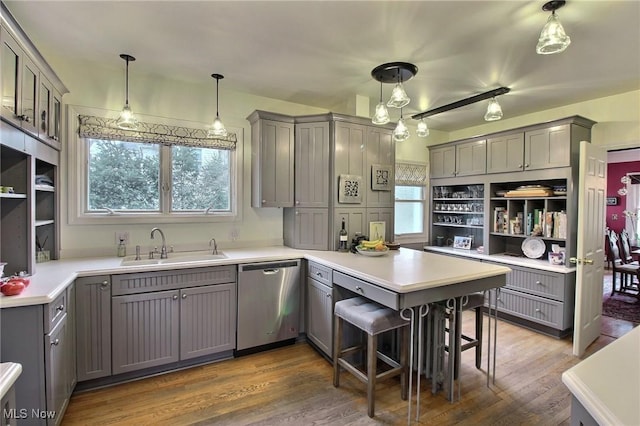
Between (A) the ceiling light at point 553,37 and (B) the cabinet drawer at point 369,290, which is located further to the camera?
(B) the cabinet drawer at point 369,290

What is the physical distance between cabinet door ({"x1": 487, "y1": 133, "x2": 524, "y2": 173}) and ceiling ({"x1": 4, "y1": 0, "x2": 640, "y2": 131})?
2.04ft

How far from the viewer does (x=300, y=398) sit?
7.52 ft

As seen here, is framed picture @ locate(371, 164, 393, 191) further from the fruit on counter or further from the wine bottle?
the fruit on counter

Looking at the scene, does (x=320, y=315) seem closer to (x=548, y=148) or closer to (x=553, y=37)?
→ (x=553, y=37)

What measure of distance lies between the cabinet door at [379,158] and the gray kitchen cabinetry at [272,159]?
2.76 feet

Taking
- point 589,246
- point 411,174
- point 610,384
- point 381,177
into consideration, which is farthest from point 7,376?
point 411,174

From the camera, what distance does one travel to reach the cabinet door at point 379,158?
3.50m

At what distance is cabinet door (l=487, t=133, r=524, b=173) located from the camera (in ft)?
12.3

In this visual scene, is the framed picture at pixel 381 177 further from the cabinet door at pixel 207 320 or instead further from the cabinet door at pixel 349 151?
the cabinet door at pixel 207 320

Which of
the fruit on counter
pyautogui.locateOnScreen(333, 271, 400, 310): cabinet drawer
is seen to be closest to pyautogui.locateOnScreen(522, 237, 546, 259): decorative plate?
pyautogui.locateOnScreen(333, 271, 400, 310): cabinet drawer

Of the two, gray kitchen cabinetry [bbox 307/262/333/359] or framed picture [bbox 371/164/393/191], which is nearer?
gray kitchen cabinetry [bbox 307/262/333/359]

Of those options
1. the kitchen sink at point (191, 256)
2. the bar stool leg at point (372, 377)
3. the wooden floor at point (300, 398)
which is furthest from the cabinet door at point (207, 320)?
the bar stool leg at point (372, 377)

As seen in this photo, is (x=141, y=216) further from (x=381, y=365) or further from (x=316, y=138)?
(x=381, y=365)

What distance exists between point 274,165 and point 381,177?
1186mm
